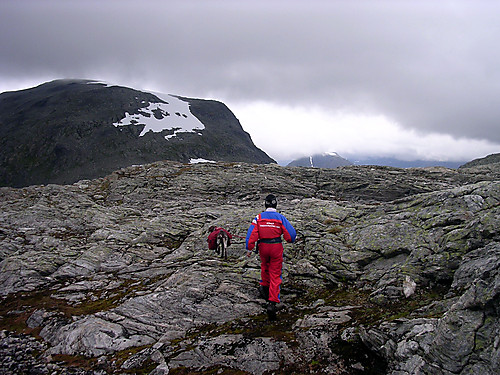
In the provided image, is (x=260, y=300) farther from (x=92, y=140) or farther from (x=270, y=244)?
(x=92, y=140)

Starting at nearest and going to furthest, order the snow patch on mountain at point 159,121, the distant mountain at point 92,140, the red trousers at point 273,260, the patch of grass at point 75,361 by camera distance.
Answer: the patch of grass at point 75,361 → the red trousers at point 273,260 → the distant mountain at point 92,140 → the snow patch on mountain at point 159,121

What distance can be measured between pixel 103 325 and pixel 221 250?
7.46 m

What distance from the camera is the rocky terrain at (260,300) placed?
7504 mm

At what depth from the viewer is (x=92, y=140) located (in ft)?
549

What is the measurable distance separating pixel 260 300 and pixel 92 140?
187183mm

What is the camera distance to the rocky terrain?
750cm

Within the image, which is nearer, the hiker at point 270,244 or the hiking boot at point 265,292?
the hiker at point 270,244

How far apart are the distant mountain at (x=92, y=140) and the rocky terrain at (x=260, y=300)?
139 m

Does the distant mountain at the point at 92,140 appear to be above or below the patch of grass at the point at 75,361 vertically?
above

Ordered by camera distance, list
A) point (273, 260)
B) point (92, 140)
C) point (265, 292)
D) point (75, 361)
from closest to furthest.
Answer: point (75, 361), point (273, 260), point (265, 292), point (92, 140)

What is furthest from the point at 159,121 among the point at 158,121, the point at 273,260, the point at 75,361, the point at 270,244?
the point at 75,361

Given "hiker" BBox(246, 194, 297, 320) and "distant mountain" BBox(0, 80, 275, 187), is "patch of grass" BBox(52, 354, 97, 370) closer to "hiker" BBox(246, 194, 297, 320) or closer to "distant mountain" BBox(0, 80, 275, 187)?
"hiker" BBox(246, 194, 297, 320)

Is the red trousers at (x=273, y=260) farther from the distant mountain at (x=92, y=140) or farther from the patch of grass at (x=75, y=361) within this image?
the distant mountain at (x=92, y=140)

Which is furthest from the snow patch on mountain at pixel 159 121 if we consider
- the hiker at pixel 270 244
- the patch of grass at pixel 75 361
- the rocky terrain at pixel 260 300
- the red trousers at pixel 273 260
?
the patch of grass at pixel 75 361
